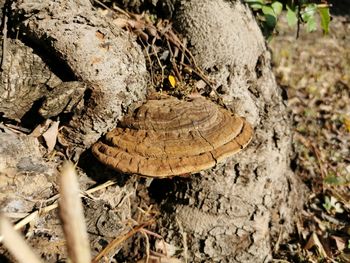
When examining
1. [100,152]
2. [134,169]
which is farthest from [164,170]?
[100,152]

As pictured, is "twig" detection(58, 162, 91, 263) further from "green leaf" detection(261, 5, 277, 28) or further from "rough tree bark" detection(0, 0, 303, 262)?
"green leaf" detection(261, 5, 277, 28)

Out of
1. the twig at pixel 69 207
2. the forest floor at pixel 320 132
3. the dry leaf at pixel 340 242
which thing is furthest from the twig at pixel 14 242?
the dry leaf at pixel 340 242

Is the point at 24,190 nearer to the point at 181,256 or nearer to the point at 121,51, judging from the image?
the point at 121,51

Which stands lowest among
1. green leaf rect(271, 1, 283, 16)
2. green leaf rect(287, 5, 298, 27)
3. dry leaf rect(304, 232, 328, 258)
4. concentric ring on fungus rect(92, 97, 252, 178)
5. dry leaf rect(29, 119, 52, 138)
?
dry leaf rect(304, 232, 328, 258)

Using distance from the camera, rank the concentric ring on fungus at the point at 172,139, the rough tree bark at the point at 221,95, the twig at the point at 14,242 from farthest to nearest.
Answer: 1. the rough tree bark at the point at 221,95
2. the concentric ring on fungus at the point at 172,139
3. the twig at the point at 14,242

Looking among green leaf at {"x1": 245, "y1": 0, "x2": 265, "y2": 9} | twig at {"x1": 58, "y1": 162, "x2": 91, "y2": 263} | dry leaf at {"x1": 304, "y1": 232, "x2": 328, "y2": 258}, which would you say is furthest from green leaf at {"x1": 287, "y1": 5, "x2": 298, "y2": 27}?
twig at {"x1": 58, "y1": 162, "x2": 91, "y2": 263}

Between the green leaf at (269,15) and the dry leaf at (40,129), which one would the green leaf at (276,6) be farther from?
the dry leaf at (40,129)

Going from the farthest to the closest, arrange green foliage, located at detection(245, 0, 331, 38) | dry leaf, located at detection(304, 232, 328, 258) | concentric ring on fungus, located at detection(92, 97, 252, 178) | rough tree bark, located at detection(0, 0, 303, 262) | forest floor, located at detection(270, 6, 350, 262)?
1. green foliage, located at detection(245, 0, 331, 38)
2. forest floor, located at detection(270, 6, 350, 262)
3. dry leaf, located at detection(304, 232, 328, 258)
4. rough tree bark, located at detection(0, 0, 303, 262)
5. concentric ring on fungus, located at detection(92, 97, 252, 178)

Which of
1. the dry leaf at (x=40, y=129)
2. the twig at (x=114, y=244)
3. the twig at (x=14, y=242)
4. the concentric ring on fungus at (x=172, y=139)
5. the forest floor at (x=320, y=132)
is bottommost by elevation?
the forest floor at (x=320, y=132)
